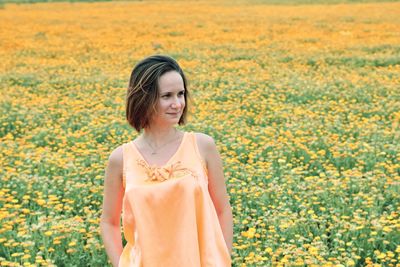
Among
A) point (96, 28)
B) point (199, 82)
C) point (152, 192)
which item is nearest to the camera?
point (152, 192)

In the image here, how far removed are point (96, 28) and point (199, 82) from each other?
14.0m

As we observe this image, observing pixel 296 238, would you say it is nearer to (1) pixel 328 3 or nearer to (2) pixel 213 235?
(2) pixel 213 235

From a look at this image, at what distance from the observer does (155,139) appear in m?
2.61

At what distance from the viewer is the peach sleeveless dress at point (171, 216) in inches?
94.7

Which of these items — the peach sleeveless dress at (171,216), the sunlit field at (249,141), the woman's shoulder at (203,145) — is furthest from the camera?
the sunlit field at (249,141)

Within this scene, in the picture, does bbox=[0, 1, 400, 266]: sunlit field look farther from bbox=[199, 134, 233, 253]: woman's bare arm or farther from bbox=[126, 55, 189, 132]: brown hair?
bbox=[126, 55, 189, 132]: brown hair

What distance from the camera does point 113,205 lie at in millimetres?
2629

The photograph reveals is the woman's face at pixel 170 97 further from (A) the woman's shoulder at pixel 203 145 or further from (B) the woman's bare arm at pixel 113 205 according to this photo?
(B) the woman's bare arm at pixel 113 205

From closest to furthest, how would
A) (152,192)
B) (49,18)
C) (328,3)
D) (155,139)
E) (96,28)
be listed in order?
(152,192) < (155,139) < (96,28) < (49,18) < (328,3)

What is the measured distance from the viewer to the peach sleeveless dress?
2.41m

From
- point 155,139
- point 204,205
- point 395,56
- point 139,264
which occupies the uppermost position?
point 155,139

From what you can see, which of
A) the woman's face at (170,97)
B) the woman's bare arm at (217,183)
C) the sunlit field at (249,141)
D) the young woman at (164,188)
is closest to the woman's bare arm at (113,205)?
the young woman at (164,188)

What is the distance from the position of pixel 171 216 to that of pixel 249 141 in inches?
192

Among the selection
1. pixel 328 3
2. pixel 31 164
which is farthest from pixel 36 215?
pixel 328 3
